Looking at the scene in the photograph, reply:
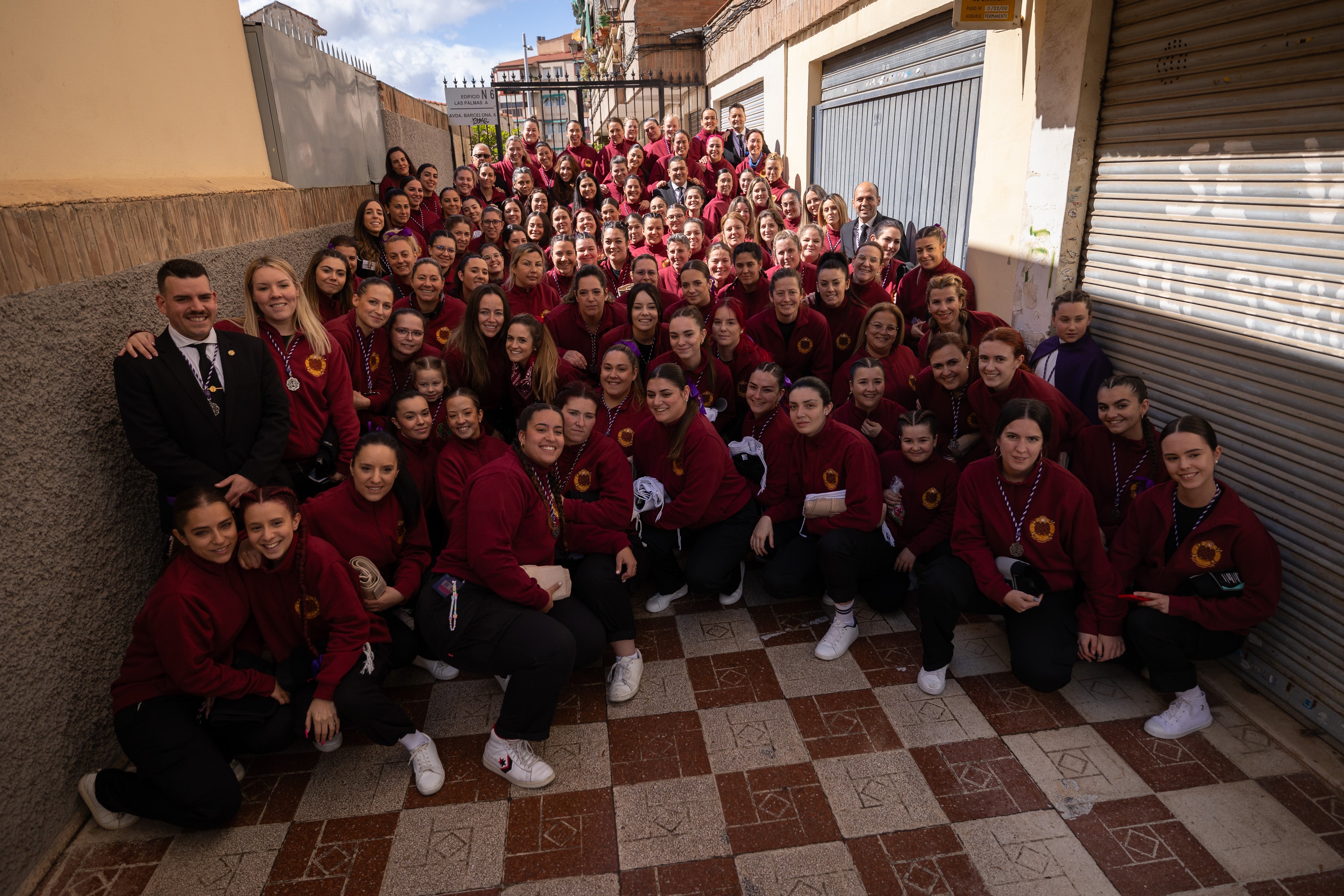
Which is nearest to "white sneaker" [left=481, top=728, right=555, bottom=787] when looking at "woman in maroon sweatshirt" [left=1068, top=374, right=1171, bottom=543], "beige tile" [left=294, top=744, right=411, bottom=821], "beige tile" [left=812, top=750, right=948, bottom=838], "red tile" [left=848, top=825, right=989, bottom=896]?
"beige tile" [left=294, top=744, right=411, bottom=821]

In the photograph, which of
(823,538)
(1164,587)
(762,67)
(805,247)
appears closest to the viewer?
(1164,587)

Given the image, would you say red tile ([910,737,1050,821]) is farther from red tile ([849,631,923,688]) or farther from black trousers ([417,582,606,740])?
black trousers ([417,582,606,740])

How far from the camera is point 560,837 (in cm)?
281

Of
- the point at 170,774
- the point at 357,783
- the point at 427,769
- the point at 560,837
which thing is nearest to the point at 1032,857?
the point at 560,837

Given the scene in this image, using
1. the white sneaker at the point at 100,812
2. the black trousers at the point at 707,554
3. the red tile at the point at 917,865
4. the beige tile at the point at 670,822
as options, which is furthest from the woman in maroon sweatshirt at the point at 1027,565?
the white sneaker at the point at 100,812

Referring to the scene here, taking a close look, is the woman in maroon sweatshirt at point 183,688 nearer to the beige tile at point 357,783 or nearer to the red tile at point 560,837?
the beige tile at point 357,783

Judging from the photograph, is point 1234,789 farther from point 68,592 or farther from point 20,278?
point 20,278

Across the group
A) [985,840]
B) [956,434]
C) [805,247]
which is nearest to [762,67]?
[805,247]

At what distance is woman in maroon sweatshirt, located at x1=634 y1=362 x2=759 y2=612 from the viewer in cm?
416

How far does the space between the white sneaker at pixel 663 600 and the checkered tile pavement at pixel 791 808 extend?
69 centimetres

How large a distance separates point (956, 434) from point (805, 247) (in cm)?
282

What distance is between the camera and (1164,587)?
342 centimetres

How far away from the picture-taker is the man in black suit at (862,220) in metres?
7.10

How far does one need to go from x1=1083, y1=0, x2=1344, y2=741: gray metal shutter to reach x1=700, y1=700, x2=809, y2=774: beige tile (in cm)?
230
